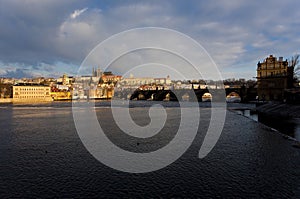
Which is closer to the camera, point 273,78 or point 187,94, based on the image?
point 273,78

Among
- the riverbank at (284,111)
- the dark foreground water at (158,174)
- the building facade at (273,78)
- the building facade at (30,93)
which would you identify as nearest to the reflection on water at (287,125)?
the riverbank at (284,111)

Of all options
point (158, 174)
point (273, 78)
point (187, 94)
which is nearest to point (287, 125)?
point (158, 174)

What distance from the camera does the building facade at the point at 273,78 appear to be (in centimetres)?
6450

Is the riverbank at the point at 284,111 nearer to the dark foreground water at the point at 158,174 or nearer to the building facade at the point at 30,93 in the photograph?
the dark foreground water at the point at 158,174

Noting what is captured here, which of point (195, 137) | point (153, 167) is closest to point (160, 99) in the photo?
point (195, 137)

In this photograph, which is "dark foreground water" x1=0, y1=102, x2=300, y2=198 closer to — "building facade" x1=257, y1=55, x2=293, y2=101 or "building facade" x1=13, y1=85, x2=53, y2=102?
"building facade" x1=257, y1=55, x2=293, y2=101

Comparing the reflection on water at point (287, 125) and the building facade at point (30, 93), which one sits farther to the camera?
the building facade at point (30, 93)

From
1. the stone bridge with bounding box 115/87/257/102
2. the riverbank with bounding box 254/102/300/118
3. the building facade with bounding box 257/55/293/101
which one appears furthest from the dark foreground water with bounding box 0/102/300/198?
the stone bridge with bounding box 115/87/257/102

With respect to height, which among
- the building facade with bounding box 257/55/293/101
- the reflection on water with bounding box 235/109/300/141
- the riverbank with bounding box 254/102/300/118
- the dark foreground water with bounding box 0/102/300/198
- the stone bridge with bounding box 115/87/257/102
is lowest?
the dark foreground water with bounding box 0/102/300/198

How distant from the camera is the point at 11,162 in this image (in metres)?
13.7

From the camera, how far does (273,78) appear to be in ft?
217

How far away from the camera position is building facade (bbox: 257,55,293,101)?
64.5m

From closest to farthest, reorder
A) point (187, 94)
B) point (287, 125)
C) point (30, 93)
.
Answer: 1. point (287, 125)
2. point (30, 93)
3. point (187, 94)

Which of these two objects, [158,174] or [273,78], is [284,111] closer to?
[273,78]
